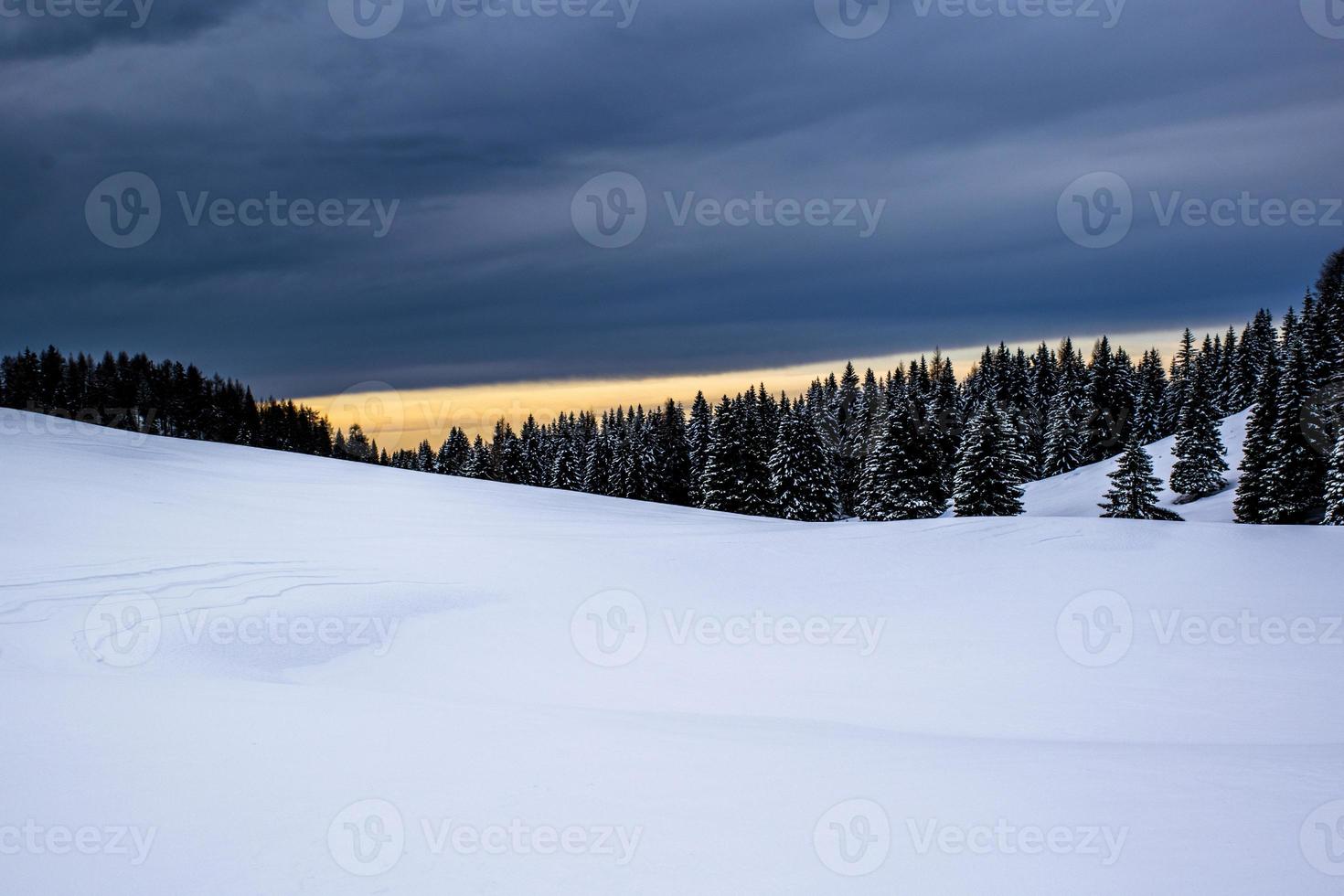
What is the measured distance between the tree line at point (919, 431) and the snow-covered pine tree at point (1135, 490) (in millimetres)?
128

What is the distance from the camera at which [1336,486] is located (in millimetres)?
41438

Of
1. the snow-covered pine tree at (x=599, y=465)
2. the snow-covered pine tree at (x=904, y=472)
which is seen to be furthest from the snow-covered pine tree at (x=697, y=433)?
the snow-covered pine tree at (x=904, y=472)

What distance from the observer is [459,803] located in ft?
15.6

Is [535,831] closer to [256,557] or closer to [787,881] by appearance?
[787,881]

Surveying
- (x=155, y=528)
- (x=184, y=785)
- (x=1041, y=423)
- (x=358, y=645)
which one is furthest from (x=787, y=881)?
(x=1041, y=423)

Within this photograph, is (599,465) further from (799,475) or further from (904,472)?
(904,472)

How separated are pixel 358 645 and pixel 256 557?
3995 mm

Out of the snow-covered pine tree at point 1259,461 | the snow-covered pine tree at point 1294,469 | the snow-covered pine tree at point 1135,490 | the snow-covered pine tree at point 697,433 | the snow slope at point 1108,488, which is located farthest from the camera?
the snow-covered pine tree at point 697,433

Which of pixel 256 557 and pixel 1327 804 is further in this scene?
pixel 256 557

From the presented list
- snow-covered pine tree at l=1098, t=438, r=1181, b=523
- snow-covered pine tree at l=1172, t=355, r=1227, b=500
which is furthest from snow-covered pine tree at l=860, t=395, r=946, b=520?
snow-covered pine tree at l=1172, t=355, r=1227, b=500

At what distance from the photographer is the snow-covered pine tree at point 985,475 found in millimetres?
43500

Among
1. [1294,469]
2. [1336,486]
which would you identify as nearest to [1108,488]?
[1294,469]

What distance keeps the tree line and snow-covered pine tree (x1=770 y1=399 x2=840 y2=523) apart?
5.3 inches

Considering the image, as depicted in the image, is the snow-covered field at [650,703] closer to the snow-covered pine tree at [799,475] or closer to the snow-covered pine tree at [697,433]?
the snow-covered pine tree at [799,475]
